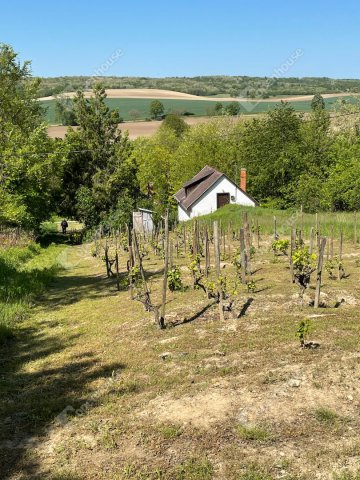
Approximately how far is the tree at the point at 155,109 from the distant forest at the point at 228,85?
12270 millimetres

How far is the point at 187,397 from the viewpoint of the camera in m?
7.11

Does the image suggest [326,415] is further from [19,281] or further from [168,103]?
[168,103]

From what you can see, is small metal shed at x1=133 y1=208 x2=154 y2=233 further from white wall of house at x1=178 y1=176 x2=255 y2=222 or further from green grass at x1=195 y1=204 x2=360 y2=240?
white wall of house at x1=178 y1=176 x2=255 y2=222

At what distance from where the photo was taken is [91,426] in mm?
6699

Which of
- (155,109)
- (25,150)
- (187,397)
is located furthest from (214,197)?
(155,109)

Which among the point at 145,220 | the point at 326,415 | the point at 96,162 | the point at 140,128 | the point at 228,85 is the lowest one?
the point at 145,220

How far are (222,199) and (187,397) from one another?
3624 centimetres

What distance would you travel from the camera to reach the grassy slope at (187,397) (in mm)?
5617

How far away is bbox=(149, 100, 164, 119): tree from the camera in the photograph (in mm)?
104812

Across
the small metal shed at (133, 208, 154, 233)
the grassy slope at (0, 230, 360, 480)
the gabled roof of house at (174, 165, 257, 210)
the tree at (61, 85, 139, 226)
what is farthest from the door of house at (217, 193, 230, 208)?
the grassy slope at (0, 230, 360, 480)

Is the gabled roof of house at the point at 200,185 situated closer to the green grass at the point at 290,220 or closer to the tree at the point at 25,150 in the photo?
the green grass at the point at 290,220

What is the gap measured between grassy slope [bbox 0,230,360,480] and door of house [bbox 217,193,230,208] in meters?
30.6

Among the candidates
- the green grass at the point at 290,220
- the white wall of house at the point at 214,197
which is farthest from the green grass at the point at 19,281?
the white wall of house at the point at 214,197

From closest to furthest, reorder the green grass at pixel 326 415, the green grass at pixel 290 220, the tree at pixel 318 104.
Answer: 1. the green grass at pixel 326 415
2. the green grass at pixel 290 220
3. the tree at pixel 318 104
